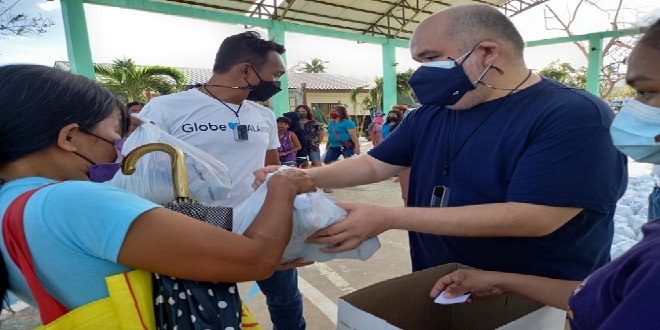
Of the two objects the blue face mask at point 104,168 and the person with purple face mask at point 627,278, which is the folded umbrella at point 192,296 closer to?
the blue face mask at point 104,168

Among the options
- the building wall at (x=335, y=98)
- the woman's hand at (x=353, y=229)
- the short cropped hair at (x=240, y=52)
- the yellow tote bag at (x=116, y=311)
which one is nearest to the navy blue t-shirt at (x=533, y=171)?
the woman's hand at (x=353, y=229)

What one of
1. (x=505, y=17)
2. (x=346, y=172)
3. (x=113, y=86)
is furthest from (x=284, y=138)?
(x=113, y=86)

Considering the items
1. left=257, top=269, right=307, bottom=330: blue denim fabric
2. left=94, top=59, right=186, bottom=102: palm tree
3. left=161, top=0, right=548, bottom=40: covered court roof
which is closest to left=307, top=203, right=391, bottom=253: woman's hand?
left=257, top=269, right=307, bottom=330: blue denim fabric

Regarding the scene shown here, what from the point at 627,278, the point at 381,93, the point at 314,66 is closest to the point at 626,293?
the point at 627,278

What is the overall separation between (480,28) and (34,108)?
1.30 m

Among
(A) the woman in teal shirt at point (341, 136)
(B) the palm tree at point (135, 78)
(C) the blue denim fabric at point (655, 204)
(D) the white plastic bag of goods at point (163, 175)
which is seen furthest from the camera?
(B) the palm tree at point (135, 78)

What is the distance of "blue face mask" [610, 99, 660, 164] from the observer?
0.85 meters

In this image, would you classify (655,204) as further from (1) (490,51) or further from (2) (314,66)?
(2) (314,66)

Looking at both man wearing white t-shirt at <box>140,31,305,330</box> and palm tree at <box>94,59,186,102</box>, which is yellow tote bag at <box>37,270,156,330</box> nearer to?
man wearing white t-shirt at <box>140,31,305,330</box>

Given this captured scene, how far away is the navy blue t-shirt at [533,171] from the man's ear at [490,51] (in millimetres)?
138

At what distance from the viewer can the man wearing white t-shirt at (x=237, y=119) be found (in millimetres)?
2012

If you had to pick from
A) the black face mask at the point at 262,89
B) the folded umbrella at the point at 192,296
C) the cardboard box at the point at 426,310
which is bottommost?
the cardboard box at the point at 426,310

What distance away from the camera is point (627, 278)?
611 mm

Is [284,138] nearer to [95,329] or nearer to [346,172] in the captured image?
[346,172]
